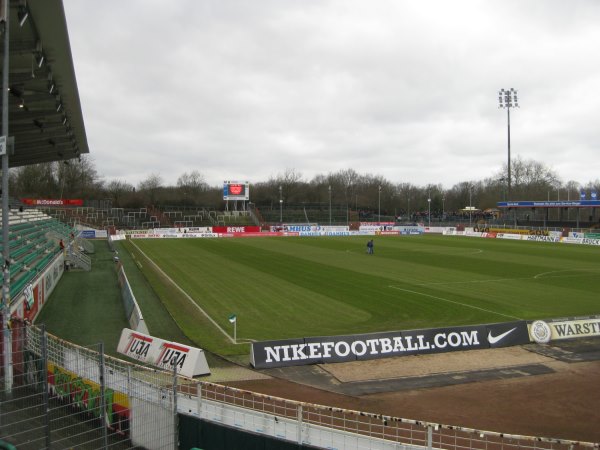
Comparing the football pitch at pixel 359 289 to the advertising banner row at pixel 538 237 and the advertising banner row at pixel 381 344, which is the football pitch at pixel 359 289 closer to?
the advertising banner row at pixel 381 344

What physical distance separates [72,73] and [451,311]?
62.9 ft

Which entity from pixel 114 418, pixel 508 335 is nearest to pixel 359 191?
pixel 508 335

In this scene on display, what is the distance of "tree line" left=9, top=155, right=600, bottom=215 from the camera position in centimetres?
11199

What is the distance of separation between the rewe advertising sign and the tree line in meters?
95.9

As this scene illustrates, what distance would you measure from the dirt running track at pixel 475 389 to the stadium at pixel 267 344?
0.07 metres

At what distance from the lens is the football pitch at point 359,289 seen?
2230cm

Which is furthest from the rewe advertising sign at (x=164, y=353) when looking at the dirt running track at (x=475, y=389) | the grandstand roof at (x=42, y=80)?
the grandstand roof at (x=42, y=80)

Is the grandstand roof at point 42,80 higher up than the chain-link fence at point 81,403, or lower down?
higher up

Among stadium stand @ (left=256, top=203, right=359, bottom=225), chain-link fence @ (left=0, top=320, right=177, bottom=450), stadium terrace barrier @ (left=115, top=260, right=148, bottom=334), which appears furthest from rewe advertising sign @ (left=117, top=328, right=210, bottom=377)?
stadium stand @ (left=256, top=203, right=359, bottom=225)

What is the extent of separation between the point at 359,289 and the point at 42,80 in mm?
20218

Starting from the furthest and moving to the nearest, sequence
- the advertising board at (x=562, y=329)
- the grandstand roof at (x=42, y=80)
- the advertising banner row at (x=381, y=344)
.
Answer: the advertising board at (x=562, y=329), the advertising banner row at (x=381, y=344), the grandstand roof at (x=42, y=80)

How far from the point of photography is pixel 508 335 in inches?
760

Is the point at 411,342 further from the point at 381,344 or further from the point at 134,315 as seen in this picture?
the point at 134,315

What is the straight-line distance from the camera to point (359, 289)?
3059cm
